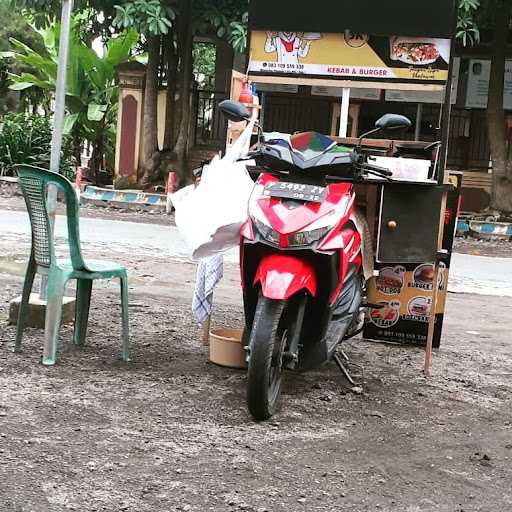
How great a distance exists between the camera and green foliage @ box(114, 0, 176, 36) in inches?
581

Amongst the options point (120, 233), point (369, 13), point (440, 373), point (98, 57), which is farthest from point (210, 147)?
point (440, 373)

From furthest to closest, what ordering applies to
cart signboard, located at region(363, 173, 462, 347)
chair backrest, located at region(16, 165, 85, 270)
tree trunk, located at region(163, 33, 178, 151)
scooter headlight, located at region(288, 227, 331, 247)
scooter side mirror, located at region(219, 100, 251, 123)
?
1. tree trunk, located at region(163, 33, 178, 151)
2. cart signboard, located at region(363, 173, 462, 347)
3. scooter side mirror, located at region(219, 100, 251, 123)
4. chair backrest, located at region(16, 165, 85, 270)
5. scooter headlight, located at region(288, 227, 331, 247)

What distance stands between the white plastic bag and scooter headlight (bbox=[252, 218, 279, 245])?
1.19ft

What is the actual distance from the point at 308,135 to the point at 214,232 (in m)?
0.73

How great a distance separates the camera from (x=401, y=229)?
4805 mm

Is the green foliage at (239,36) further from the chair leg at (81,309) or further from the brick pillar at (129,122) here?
the chair leg at (81,309)

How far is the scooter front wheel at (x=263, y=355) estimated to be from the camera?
378 cm

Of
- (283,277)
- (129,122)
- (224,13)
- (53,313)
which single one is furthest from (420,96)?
(129,122)

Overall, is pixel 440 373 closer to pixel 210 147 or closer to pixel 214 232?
pixel 214 232

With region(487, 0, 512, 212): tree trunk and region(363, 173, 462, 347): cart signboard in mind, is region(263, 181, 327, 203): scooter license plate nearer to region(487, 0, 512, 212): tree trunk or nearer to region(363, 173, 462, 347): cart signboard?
region(363, 173, 462, 347): cart signboard

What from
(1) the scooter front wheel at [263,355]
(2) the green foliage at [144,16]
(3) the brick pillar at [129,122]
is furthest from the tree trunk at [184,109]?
(1) the scooter front wheel at [263,355]

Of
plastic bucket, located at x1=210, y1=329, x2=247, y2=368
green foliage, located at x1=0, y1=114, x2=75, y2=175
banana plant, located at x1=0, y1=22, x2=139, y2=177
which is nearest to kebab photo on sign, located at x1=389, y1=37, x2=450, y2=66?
plastic bucket, located at x1=210, y1=329, x2=247, y2=368

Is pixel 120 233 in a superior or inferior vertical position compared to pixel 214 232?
inferior

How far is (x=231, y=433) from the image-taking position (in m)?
3.72
